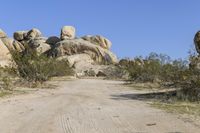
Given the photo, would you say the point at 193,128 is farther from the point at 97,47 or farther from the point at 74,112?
the point at 97,47

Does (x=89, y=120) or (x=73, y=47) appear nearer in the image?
(x=89, y=120)

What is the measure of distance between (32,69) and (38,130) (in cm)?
2337

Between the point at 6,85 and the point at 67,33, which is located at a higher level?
the point at 67,33

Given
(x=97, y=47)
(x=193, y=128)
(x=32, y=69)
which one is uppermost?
(x=97, y=47)

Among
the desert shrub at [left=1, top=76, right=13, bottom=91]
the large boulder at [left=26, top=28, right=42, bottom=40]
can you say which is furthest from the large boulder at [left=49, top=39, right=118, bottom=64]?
the desert shrub at [left=1, top=76, right=13, bottom=91]

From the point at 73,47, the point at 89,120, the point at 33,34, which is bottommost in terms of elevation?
the point at 89,120

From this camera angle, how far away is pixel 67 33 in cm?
8106

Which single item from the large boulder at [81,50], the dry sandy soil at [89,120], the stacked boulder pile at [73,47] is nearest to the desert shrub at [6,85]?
the dry sandy soil at [89,120]

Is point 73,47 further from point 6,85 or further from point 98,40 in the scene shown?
point 6,85

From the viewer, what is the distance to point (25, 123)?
11.8 meters

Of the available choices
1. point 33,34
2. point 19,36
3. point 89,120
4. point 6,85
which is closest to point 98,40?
point 33,34

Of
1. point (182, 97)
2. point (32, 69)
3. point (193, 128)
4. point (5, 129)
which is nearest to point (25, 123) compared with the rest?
point (5, 129)

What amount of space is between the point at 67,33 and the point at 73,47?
912 cm

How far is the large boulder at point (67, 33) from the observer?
80.0 meters
